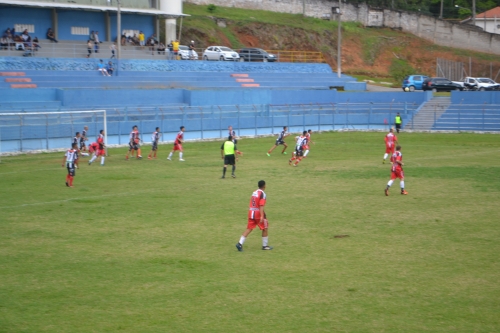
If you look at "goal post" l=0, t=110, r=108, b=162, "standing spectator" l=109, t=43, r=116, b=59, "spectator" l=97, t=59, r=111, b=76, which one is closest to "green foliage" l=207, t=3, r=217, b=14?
"standing spectator" l=109, t=43, r=116, b=59

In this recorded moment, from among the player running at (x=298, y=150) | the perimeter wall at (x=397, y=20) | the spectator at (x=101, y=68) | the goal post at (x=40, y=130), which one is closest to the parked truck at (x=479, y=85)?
the perimeter wall at (x=397, y=20)

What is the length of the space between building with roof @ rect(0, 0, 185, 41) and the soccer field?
107ft

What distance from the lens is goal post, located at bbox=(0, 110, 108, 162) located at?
38938mm

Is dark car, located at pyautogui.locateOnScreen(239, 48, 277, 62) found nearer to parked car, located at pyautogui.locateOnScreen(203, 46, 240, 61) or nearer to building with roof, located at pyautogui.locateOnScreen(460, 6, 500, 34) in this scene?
parked car, located at pyautogui.locateOnScreen(203, 46, 240, 61)

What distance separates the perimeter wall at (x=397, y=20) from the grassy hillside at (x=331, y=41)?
1437 mm

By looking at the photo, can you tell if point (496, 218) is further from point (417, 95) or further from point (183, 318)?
point (417, 95)

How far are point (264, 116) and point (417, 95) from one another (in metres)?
14.6

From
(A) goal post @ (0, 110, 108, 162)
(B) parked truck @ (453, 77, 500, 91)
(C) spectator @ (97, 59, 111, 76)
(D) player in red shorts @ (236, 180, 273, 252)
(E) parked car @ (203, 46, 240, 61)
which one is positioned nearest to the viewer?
(D) player in red shorts @ (236, 180, 273, 252)

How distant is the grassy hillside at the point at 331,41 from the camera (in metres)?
80.4

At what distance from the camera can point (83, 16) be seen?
2388 inches

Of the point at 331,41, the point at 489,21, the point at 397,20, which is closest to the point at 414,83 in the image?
the point at 331,41

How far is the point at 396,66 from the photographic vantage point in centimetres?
8406

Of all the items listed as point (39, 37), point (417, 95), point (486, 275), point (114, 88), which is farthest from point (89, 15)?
point (486, 275)

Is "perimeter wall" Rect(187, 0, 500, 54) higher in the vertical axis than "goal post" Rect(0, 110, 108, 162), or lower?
higher
